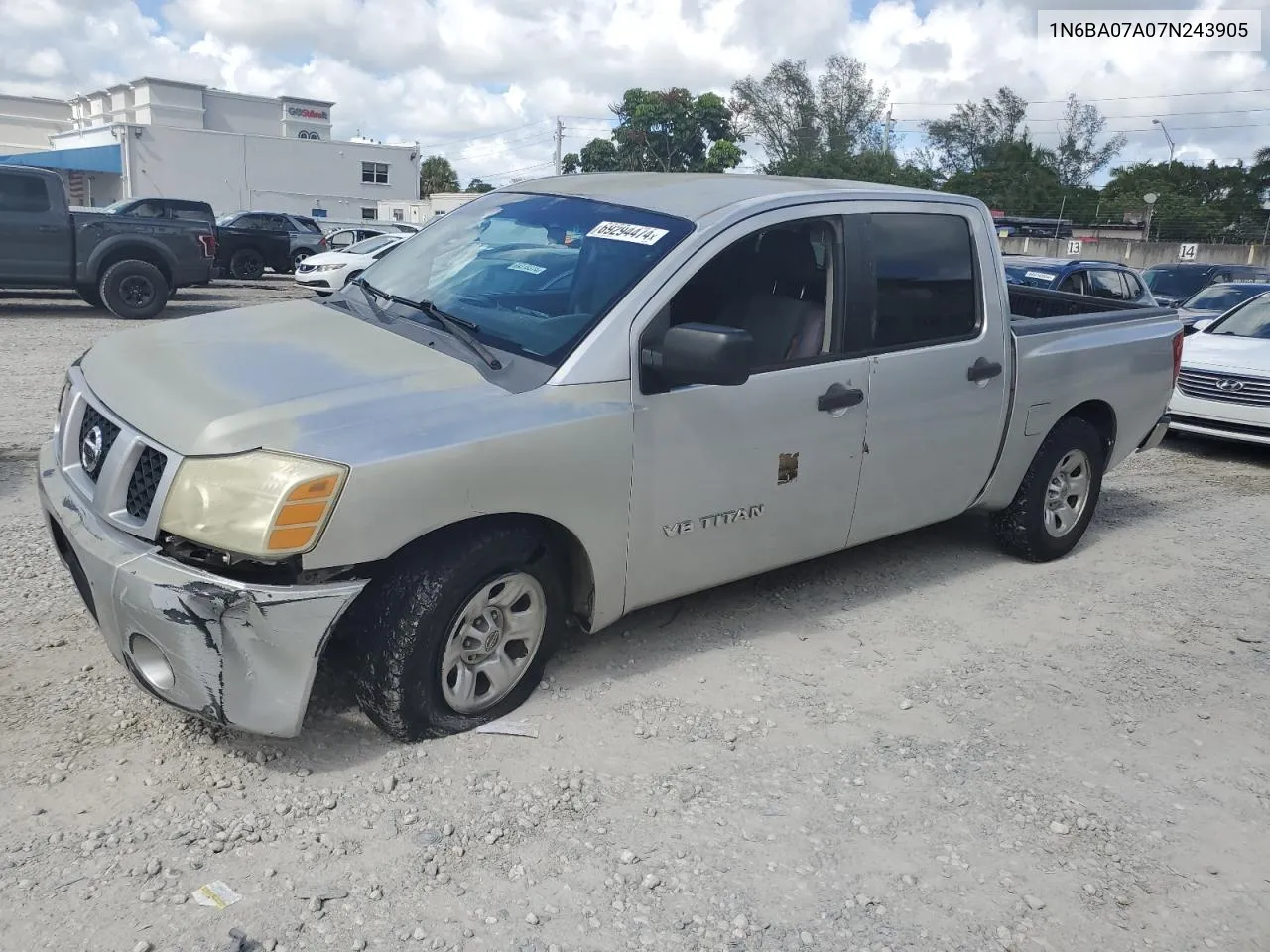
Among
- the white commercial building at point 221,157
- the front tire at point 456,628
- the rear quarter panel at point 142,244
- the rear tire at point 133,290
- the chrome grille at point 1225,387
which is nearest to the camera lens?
the front tire at point 456,628

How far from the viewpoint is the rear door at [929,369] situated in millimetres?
4508

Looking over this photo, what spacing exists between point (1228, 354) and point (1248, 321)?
98 centimetres

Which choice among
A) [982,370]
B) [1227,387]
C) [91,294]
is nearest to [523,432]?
[982,370]

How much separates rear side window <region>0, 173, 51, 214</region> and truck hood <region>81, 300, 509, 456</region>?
11.6 meters

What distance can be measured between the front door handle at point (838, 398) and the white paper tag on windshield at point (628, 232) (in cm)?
90

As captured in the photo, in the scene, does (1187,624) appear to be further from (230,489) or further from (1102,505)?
(230,489)

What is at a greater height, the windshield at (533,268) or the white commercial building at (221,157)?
the white commercial building at (221,157)

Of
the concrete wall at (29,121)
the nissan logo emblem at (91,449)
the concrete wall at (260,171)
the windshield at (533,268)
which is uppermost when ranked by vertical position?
the concrete wall at (29,121)

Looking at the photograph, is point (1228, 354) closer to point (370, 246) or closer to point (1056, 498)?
point (1056, 498)

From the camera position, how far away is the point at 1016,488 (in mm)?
5484

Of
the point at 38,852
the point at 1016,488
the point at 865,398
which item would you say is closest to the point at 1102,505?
the point at 1016,488

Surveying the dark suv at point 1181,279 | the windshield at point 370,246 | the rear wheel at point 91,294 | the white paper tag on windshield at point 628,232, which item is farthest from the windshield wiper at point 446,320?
the windshield at point 370,246

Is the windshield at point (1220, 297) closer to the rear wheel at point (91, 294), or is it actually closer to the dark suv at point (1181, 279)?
the dark suv at point (1181, 279)

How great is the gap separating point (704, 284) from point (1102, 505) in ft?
14.3
